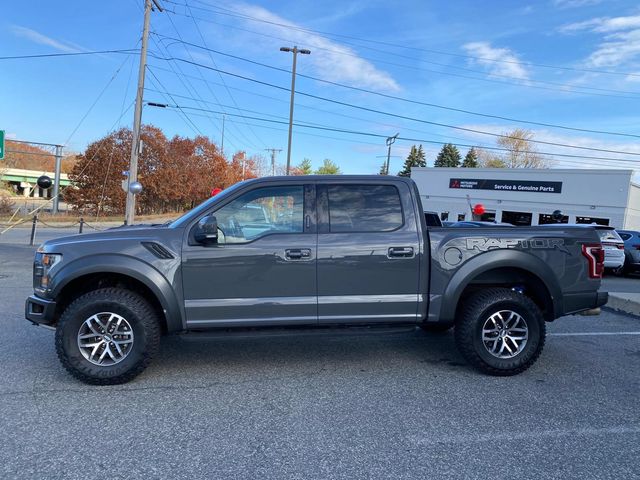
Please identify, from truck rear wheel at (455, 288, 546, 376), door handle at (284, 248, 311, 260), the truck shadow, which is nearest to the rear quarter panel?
truck rear wheel at (455, 288, 546, 376)

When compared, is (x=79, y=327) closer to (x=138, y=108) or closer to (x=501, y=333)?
(x=501, y=333)

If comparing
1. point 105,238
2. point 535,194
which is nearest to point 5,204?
point 105,238

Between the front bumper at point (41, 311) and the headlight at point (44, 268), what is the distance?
4.1 inches

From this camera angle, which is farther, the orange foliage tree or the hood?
the orange foliage tree

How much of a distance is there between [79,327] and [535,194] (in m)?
34.8

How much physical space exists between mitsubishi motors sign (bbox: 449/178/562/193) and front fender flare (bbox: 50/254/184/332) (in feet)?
111

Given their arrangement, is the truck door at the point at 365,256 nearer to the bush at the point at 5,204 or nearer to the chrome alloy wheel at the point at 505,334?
the chrome alloy wheel at the point at 505,334

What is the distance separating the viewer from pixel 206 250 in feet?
13.8

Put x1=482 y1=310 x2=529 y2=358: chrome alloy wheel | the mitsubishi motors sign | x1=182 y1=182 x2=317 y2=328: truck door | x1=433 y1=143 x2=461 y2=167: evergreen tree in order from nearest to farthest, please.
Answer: x1=182 y1=182 x2=317 y2=328: truck door < x1=482 y1=310 x2=529 y2=358: chrome alloy wheel < the mitsubishi motors sign < x1=433 y1=143 x2=461 y2=167: evergreen tree

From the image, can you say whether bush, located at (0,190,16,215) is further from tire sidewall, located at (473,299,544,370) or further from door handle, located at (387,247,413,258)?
tire sidewall, located at (473,299,544,370)

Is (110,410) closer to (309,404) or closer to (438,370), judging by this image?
(309,404)

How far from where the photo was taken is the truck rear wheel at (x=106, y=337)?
4.07m

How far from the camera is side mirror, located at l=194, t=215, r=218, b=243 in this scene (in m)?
4.07

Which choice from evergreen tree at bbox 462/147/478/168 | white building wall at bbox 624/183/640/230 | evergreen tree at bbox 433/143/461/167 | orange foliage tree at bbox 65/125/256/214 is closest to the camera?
white building wall at bbox 624/183/640/230
